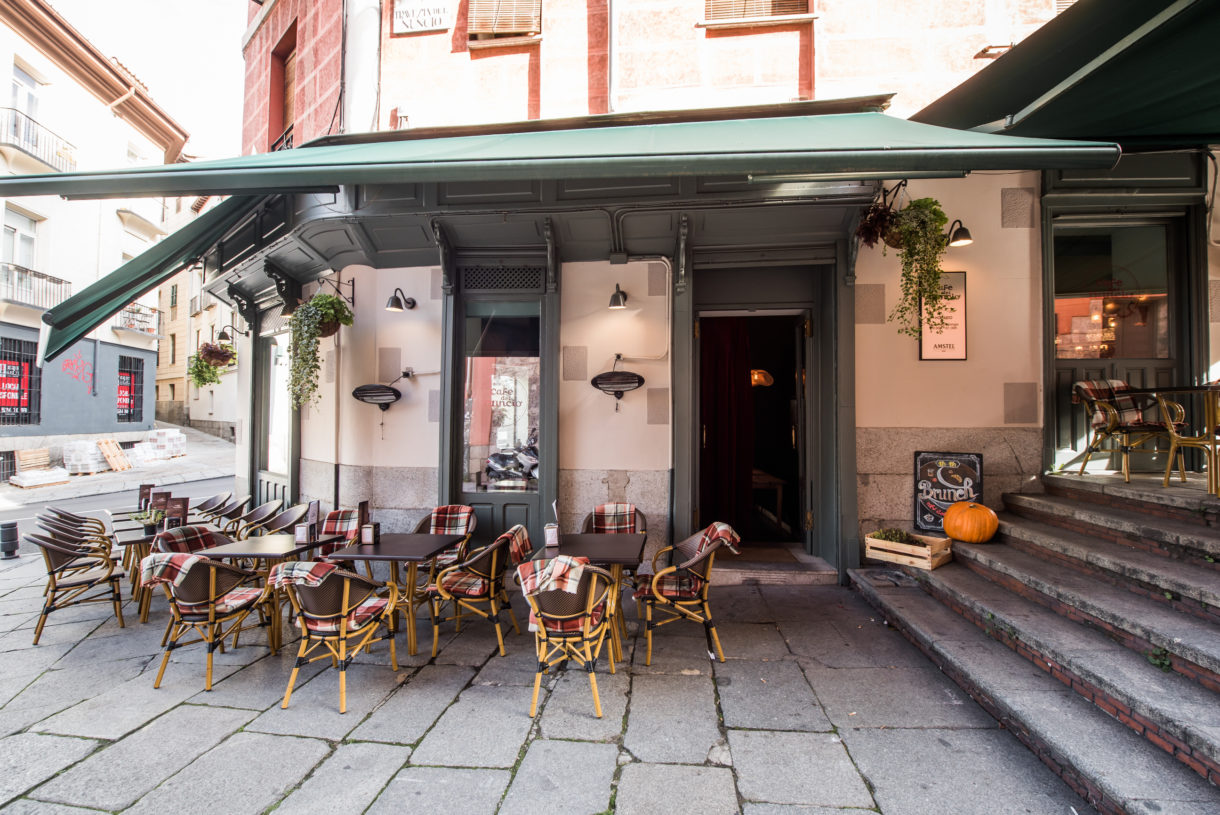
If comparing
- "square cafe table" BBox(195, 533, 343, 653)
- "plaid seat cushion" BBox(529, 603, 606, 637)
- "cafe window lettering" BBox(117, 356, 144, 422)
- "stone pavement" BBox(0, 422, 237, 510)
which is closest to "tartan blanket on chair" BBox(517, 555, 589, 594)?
"plaid seat cushion" BBox(529, 603, 606, 637)

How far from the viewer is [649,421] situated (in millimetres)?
6379

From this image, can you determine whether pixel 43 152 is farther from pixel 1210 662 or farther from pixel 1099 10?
pixel 1210 662

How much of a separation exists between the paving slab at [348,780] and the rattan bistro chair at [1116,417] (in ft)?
21.3

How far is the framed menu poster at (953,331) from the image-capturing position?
5953 millimetres

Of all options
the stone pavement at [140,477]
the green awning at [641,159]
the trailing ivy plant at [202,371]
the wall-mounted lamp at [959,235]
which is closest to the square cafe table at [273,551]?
the green awning at [641,159]

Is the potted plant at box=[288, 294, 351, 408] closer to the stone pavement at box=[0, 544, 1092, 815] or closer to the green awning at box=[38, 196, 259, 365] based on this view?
the green awning at box=[38, 196, 259, 365]

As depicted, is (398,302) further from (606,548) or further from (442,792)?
(442,792)

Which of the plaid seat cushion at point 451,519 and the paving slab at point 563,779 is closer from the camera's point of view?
the paving slab at point 563,779

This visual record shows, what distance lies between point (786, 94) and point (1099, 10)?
3.08m

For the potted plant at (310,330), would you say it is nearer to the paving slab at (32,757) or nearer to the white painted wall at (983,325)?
the paving slab at (32,757)

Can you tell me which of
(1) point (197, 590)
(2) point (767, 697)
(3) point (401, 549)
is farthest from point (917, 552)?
(1) point (197, 590)

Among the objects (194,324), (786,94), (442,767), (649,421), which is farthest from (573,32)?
(194,324)

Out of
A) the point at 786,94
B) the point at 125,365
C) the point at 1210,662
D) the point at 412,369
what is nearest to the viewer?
the point at 1210,662

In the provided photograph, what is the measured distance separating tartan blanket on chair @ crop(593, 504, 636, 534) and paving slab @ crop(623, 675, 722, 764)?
6.08 ft
